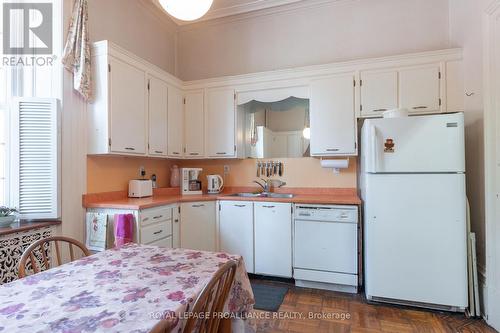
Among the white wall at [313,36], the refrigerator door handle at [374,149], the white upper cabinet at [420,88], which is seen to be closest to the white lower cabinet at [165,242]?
the refrigerator door handle at [374,149]

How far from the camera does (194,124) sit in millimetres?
3338

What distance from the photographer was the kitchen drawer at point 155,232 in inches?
90.6

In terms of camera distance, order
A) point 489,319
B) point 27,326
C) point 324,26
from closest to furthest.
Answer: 1. point 27,326
2. point 489,319
3. point 324,26

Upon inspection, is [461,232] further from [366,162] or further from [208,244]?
[208,244]

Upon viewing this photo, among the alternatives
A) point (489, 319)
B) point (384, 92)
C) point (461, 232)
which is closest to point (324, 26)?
point (384, 92)

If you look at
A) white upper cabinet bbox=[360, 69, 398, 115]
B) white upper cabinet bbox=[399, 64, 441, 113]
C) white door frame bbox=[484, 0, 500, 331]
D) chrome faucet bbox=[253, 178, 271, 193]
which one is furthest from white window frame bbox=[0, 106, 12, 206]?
white door frame bbox=[484, 0, 500, 331]

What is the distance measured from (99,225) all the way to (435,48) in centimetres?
367

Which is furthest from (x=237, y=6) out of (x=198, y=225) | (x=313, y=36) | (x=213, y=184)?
(x=198, y=225)

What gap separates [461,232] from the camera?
2.06m

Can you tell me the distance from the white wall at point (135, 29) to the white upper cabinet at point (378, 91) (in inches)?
97.7

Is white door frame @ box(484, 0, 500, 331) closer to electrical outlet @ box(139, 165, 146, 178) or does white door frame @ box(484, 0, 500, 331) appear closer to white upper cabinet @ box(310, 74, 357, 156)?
white upper cabinet @ box(310, 74, 357, 156)

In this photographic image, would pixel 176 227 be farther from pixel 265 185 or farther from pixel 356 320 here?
pixel 356 320

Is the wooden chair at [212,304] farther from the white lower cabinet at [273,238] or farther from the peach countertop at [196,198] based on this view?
the white lower cabinet at [273,238]

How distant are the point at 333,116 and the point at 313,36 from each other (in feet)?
3.69
